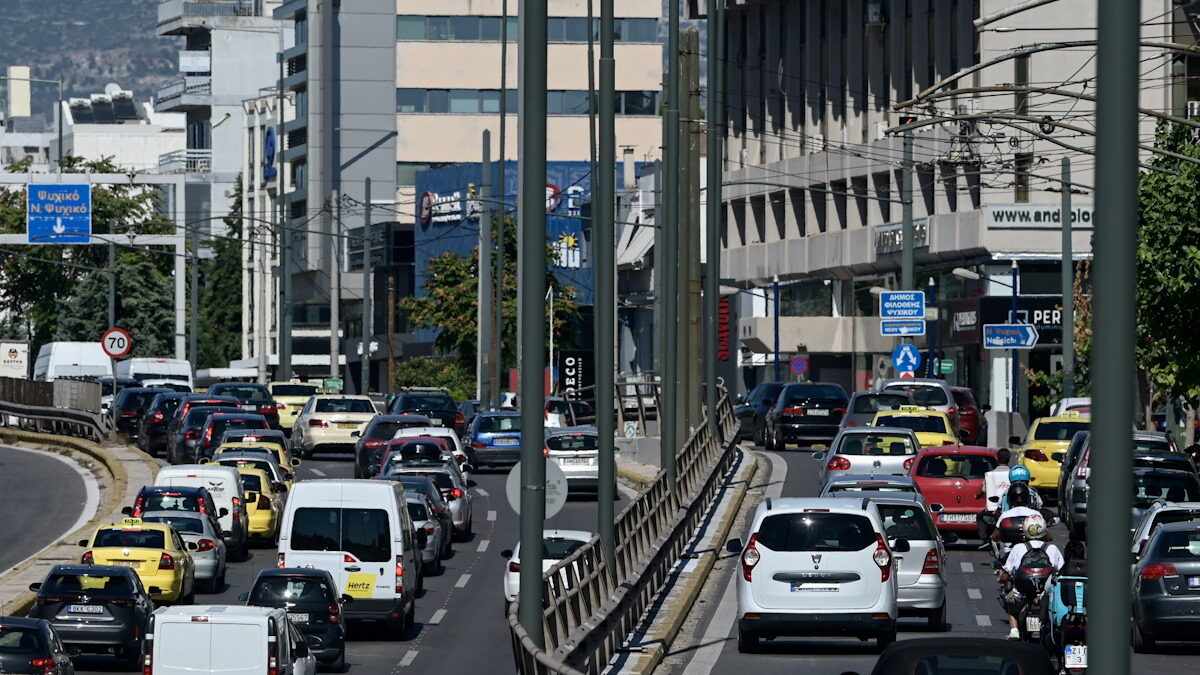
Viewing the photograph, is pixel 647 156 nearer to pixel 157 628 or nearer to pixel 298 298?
pixel 298 298

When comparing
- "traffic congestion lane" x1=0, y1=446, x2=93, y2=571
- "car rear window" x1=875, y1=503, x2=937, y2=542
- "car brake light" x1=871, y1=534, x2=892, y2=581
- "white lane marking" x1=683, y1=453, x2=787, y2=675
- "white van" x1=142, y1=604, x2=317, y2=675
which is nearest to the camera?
"white van" x1=142, y1=604, x2=317, y2=675

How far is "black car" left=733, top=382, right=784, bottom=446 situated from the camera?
59.9 m

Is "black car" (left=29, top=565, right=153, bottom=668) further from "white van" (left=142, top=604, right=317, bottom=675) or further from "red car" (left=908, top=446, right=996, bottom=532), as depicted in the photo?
"red car" (left=908, top=446, right=996, bottom=532)

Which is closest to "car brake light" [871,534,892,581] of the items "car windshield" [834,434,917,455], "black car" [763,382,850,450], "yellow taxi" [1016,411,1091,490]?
"car windshield" [834,434,917,455]

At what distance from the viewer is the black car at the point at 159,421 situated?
202 ft

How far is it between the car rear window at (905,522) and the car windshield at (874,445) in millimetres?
11252

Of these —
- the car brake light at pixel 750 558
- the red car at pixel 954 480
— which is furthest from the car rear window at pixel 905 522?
the red car at pixel 954 480

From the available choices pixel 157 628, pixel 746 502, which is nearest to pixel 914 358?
pixel 746 502

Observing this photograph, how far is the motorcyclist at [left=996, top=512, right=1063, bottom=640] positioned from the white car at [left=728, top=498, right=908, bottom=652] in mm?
1166

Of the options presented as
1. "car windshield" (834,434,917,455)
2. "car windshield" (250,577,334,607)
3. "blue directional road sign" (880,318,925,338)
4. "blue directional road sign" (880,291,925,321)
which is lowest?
"car windshield" (250,577,334,607)

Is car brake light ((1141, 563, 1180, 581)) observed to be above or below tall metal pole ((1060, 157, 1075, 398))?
below

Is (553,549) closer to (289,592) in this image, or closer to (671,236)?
(289,592)

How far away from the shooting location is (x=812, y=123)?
87.9m

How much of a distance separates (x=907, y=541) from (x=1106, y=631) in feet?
58.2
